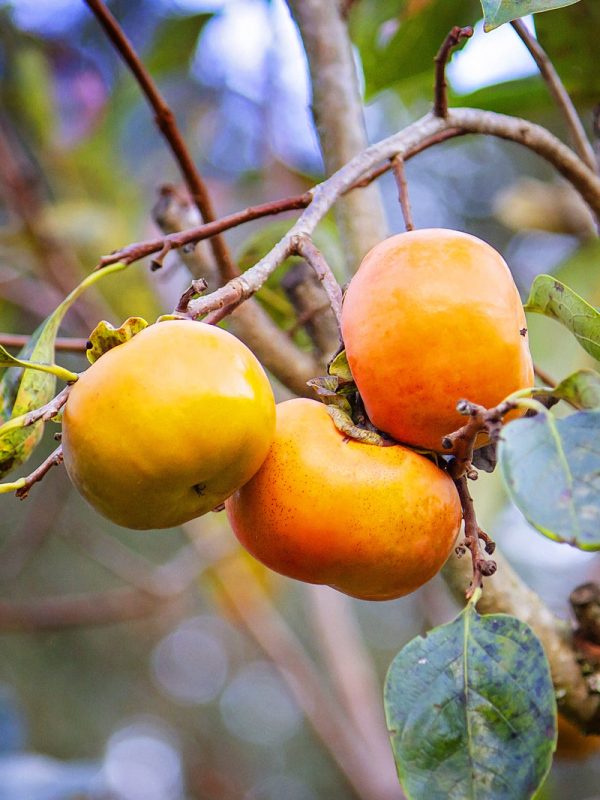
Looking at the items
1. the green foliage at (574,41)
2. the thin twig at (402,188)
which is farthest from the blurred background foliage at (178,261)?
the thin twig at (402,188)

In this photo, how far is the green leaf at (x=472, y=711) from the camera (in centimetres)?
55

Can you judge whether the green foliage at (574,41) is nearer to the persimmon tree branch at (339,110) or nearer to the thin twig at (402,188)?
the persimmon tree branch at (339,110)

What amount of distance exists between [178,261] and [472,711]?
2.90 ft

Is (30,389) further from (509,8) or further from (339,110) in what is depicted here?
(339,110)

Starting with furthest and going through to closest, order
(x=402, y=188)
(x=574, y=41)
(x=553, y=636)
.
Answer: (x=574, y=41)
(x=553, y=636)
(x=402, y=188)

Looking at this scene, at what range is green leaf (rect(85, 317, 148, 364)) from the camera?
1.93 feet

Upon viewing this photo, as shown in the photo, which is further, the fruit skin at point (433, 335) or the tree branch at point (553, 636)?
the tree branch at point (553, 636)

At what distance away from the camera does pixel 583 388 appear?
54 centimetres

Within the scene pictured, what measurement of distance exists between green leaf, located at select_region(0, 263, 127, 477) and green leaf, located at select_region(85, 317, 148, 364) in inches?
1.9

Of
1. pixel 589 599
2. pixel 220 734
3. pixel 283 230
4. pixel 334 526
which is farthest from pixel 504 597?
pixel 220 734

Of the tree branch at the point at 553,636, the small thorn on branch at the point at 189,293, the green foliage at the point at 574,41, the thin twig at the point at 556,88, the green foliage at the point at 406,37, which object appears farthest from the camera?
the green foliage at the point at 406,37

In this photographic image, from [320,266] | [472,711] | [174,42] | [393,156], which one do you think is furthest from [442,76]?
[174,42]

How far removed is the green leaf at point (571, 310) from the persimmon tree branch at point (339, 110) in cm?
48

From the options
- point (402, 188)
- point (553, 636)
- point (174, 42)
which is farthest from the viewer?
point (174, 42)
